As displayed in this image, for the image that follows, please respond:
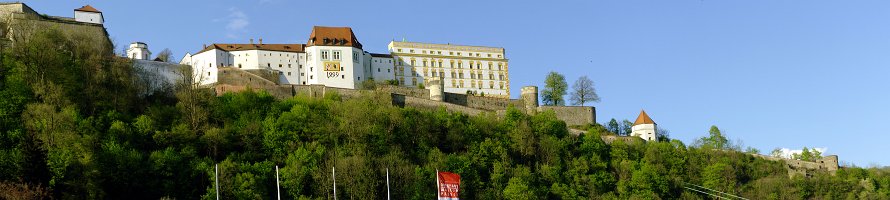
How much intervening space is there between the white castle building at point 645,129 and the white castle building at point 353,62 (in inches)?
473

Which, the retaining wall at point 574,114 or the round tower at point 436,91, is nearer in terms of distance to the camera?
the round tower at point 436,91

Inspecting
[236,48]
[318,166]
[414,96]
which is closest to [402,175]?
[318,166]

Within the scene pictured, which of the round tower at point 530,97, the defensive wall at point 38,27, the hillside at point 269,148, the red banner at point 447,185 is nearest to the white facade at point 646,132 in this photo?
the round tower at point 530,97

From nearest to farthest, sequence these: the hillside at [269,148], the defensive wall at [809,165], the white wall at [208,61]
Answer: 1. the hillside at [269,148]
2. the white wall at [208,61]
3. the defensive wall at [809,165]

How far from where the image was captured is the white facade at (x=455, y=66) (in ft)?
296

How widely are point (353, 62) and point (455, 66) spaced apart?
41.2ft

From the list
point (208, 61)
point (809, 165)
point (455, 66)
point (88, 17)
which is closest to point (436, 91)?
point (455, 66)

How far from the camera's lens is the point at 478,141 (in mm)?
67375

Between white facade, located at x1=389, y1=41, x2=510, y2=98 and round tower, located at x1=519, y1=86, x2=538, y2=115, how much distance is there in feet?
16.7

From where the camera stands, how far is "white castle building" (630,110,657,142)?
8681cm

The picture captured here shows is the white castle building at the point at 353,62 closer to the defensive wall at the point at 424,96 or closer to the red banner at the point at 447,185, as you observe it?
the defensive wall at the point at 424,96

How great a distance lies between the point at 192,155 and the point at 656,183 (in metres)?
30.6

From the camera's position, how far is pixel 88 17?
→ 227ft

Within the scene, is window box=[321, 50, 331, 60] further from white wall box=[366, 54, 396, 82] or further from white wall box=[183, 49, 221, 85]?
white wall box=[183, 49, 221, 85]
